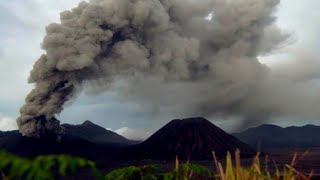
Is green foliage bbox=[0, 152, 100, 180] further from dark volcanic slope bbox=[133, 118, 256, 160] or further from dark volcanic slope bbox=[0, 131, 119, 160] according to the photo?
dark volcanic slope bbox=[133, 118, 256, 160]

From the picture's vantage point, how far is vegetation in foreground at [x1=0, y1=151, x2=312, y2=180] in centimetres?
225

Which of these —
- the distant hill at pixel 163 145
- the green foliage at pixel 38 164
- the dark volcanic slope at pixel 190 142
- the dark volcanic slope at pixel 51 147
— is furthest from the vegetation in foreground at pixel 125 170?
the dark volcanic slope at pixel 190 142

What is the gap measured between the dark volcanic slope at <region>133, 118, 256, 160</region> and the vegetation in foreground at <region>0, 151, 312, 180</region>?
146809 mm

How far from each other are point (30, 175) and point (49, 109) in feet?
370

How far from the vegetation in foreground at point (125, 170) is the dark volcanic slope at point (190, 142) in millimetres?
146809

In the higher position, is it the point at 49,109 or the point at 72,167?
the point at 49,109

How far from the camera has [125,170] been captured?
3895mm

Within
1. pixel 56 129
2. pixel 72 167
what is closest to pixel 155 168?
pixel 72 167

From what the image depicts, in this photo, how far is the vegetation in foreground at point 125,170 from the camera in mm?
2246

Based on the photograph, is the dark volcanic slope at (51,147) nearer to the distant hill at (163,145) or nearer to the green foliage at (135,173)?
the distant hill at (163,145)

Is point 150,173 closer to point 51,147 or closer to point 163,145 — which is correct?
point 51,147

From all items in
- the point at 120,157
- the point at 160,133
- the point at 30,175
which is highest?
the point at 160,133

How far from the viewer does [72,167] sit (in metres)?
2.35

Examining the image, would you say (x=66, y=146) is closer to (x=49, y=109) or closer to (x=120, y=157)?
(x=120, y=157)
